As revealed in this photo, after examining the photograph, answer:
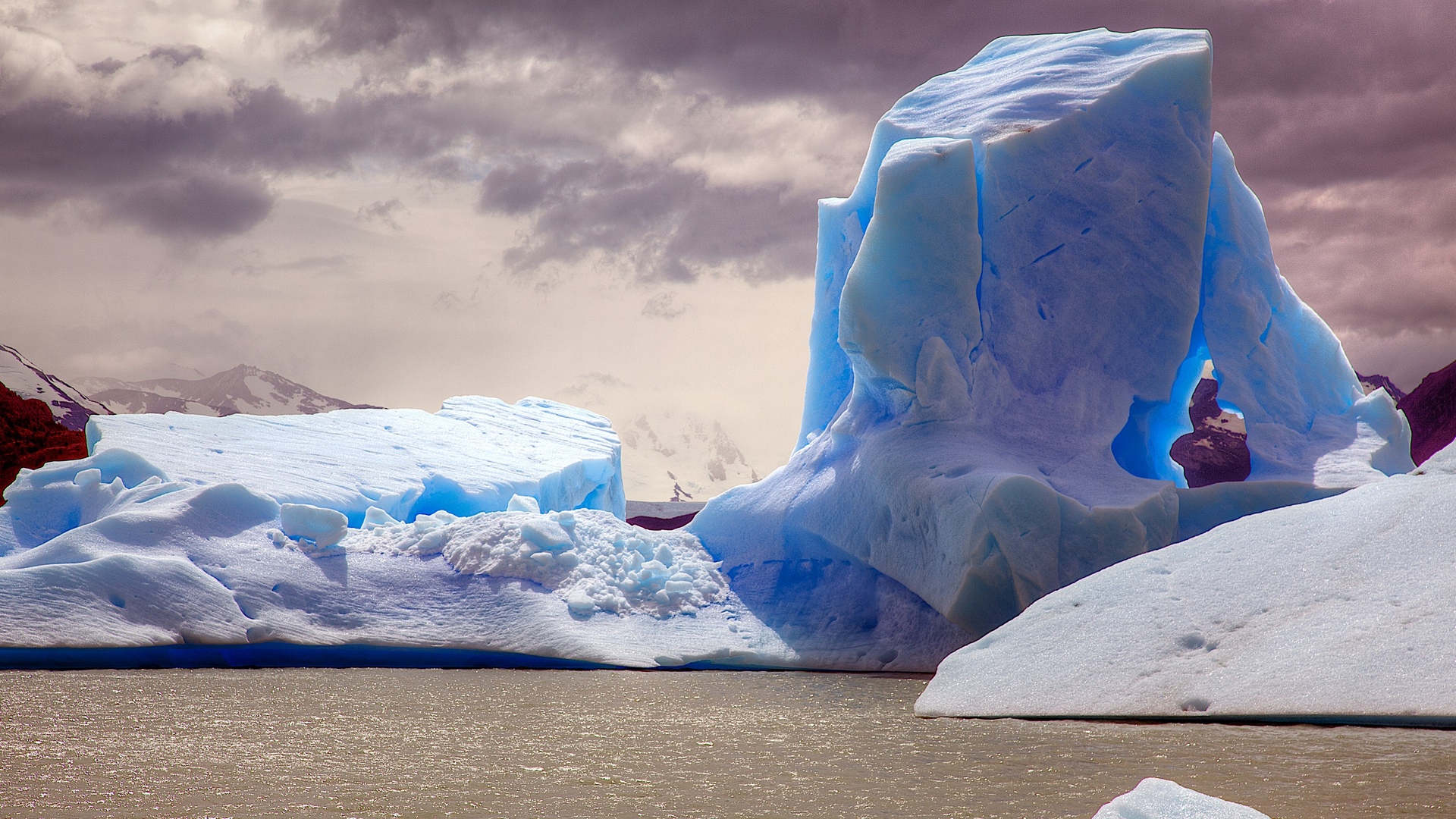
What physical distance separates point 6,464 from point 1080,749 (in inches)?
773

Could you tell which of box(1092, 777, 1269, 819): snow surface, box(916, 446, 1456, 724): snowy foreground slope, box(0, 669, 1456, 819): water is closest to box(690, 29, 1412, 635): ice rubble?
box(916, 446, 1456, 724): snowy foreground slope

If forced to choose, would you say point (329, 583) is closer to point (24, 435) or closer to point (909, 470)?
point (909, 470)

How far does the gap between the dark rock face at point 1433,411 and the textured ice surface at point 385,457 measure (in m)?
25.5

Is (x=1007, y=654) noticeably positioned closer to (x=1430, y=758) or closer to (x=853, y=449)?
(x=1430, y=758)

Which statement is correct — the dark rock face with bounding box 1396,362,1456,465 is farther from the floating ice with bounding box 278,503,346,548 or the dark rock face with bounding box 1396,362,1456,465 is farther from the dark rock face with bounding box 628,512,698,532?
the floating ice with bounding box 278,503,346,548

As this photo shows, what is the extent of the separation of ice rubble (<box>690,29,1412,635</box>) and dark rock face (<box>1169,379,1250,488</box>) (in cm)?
2757

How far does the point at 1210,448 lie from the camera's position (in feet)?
121

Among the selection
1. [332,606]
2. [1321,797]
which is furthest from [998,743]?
[332,606]

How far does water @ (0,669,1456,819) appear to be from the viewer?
2.66m

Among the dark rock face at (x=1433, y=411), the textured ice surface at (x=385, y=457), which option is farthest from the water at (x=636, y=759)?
the dark rock face at (x=1433, y=411)

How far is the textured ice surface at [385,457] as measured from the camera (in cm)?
816

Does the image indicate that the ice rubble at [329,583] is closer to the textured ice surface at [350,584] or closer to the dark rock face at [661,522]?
the textured ice surface at [350,584]

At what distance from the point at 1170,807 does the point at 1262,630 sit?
252 cm

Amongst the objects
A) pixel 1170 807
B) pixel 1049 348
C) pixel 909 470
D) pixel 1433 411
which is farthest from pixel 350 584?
pixel 1433 411
